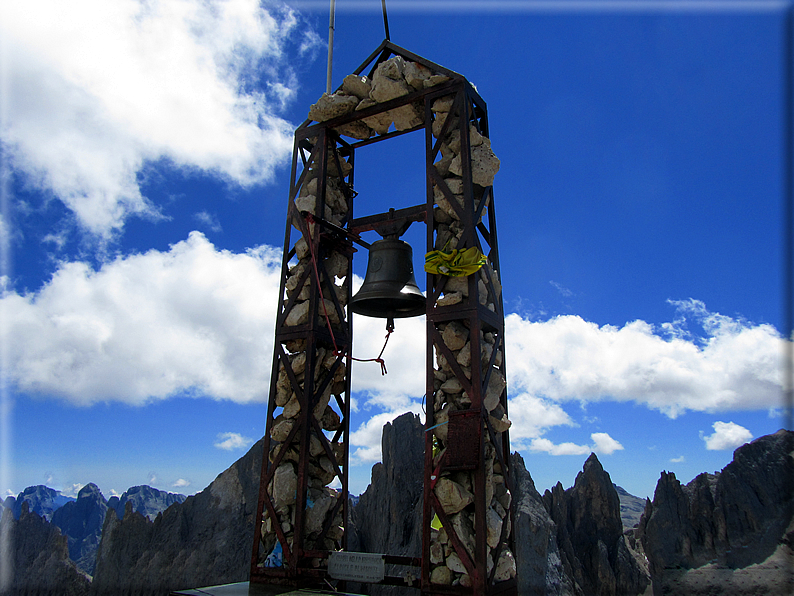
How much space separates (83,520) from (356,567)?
605 ft

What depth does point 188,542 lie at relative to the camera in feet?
200

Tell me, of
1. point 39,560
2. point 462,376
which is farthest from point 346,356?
point 39,560

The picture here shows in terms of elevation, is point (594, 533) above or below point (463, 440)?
below

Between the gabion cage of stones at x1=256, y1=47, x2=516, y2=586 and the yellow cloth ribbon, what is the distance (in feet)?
0.49

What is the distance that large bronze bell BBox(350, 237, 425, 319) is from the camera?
7.48 meters

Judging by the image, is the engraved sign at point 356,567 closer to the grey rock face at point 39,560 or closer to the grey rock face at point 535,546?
the grey rock face at point 535,546

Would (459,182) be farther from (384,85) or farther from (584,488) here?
(584,488)

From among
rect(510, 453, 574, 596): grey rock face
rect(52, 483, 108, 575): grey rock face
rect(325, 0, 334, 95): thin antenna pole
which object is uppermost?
rect(325, 0, 334, 95): thin antenna pole

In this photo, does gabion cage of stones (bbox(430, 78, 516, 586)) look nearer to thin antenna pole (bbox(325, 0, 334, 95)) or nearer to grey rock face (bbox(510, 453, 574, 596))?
thin antenna pole (bbox(325, 0, 334, 95))

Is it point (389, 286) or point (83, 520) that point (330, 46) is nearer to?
point (389, 286)

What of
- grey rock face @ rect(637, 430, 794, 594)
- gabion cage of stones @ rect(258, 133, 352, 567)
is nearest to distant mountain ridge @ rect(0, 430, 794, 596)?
grey rock face @ rect(637, 430, 794, 594)

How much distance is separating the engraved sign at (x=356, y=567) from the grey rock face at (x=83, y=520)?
16614 centimetres

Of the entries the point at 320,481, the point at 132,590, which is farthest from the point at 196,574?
the point at 320,481

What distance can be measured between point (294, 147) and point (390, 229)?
248 centimetres
